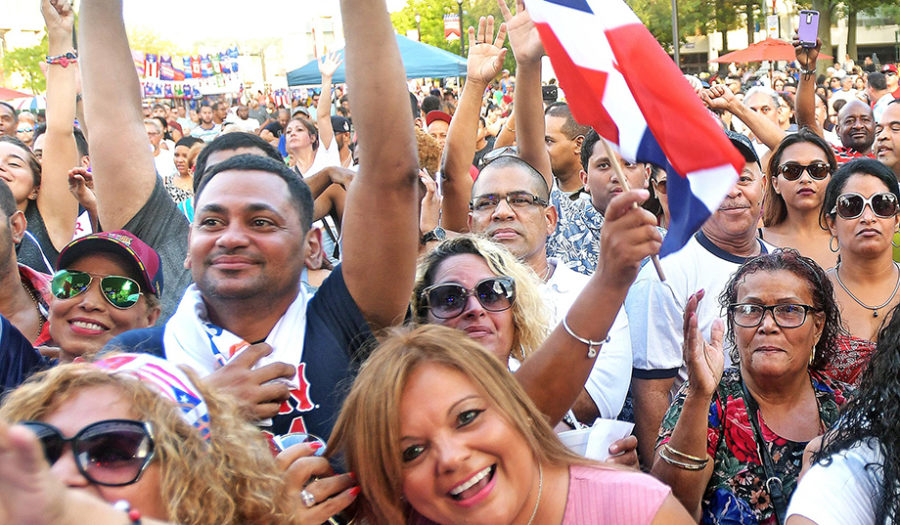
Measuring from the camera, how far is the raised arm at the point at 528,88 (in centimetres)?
388

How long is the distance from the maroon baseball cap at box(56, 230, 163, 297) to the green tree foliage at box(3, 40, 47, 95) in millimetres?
51493

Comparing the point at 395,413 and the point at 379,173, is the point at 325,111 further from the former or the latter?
the point at 395,413

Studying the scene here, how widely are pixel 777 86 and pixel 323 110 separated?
38.6ft

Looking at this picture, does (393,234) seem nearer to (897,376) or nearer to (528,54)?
(897,376)

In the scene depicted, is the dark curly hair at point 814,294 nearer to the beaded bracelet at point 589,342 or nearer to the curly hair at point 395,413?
the beaded bracelet at point 589,342

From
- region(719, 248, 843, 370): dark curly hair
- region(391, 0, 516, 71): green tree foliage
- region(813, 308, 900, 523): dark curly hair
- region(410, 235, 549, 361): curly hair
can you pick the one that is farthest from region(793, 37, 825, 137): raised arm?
region(391, 0, 516, 71): green tree foliage

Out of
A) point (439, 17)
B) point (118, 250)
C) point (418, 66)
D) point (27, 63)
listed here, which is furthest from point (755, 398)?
point (27, 63)

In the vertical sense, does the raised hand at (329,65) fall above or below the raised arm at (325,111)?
above

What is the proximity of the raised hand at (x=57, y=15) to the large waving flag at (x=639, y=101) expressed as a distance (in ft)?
8.08

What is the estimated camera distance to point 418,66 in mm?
17797

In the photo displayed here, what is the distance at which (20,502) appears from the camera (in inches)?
43.0

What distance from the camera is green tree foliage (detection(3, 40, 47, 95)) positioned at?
167 feet

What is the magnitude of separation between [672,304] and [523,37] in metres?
1.29

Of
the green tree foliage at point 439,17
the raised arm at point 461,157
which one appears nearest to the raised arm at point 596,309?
the raised arm at point 461,157
